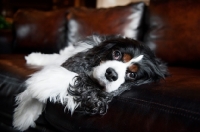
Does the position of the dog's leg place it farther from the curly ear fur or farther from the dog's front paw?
the dog's front paw

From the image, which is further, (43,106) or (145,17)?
(145,17)

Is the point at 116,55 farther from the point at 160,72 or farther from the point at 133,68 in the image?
the point at 160,72

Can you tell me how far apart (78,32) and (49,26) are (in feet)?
0.99

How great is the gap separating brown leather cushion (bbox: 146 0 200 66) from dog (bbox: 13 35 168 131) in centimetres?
44

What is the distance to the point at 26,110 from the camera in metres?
1.23

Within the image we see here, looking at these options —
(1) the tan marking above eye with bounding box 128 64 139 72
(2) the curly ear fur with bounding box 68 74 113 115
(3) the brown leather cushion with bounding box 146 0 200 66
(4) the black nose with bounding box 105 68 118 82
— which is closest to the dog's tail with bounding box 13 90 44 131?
(2) the curly ear fur with bounding box 68 74 113 115

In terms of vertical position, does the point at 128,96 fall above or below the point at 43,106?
above

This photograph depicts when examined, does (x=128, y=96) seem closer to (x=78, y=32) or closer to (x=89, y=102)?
(x=89, y=102)

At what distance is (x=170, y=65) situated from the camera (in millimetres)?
1805

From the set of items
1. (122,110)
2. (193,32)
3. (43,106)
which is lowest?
(43,106)

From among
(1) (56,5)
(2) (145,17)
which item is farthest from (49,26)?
(1) (56,5)

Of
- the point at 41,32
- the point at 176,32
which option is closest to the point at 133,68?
the point at 176,32

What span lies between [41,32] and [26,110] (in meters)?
1.26

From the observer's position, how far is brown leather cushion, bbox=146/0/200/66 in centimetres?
169
